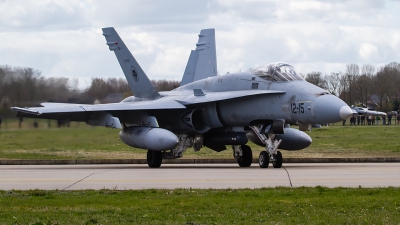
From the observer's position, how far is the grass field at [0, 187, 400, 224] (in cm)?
914

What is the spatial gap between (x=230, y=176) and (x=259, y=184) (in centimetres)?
207

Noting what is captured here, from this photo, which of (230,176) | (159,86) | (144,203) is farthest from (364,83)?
(144,203)

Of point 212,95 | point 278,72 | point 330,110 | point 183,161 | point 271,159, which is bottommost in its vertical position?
point 183,161

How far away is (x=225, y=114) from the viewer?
21.2 meters

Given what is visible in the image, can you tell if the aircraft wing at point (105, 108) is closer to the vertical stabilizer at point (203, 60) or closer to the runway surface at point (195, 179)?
the runway surface at point (195, 179)

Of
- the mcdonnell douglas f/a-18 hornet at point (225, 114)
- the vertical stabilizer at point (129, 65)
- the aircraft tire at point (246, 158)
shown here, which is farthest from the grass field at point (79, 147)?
the aircraft tire at point (246, 158)

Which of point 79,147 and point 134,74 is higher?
point 134,74

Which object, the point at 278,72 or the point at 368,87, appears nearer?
the point at 278,72

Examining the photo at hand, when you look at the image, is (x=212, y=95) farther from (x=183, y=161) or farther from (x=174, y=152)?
(x=183, y=161)

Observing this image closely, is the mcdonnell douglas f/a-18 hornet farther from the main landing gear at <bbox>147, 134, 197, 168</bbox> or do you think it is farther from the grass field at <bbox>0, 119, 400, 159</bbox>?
the grass field at <bbox>0, 119, 400, 159</bbox>

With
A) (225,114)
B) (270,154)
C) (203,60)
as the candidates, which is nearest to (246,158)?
(225,114)

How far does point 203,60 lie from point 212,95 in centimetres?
575

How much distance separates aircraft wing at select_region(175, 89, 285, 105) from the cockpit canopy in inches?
19.1

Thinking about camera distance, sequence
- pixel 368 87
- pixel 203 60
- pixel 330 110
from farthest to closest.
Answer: pixel 368 87
pixel 203 60
pixel 330 110
